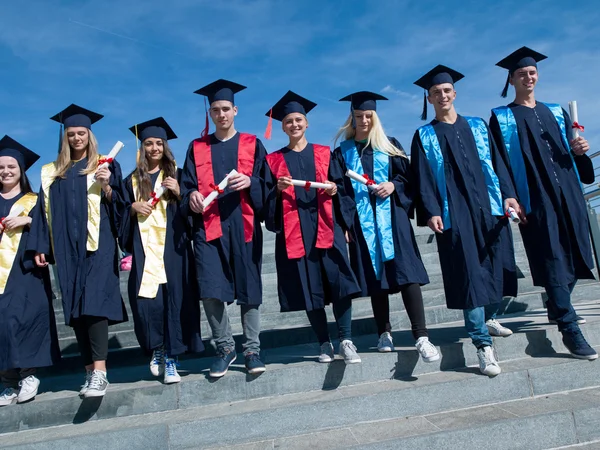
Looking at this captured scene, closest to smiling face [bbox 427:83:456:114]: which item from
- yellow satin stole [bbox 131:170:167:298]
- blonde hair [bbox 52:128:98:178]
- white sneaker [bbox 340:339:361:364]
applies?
white sneaker [bbox 340:339:361:364]

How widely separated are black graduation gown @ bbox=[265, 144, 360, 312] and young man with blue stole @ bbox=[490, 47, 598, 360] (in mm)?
1261

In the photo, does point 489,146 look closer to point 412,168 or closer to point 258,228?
point 412,168

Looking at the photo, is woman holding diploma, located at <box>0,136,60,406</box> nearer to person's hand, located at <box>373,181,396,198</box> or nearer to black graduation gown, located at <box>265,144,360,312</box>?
black graduation gown, located at <box>265,144,360,312</box>

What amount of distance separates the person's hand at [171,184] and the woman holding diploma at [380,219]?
3.94 ft

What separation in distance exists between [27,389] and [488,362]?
2.93 meters

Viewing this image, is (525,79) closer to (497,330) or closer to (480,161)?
(480,161)

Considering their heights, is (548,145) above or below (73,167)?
below

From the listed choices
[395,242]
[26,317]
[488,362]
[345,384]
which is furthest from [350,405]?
[26,317]

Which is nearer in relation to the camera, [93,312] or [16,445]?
[16,445]

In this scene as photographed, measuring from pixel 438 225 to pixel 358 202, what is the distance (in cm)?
60

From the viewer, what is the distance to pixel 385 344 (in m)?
3.30

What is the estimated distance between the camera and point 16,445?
2.68 meters

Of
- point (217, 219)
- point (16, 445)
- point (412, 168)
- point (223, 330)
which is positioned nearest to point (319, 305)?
point (223, 330)

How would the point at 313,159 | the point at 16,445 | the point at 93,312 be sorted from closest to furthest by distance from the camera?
the point at 16,445 < the point at 93,312 < the point at 313,159
